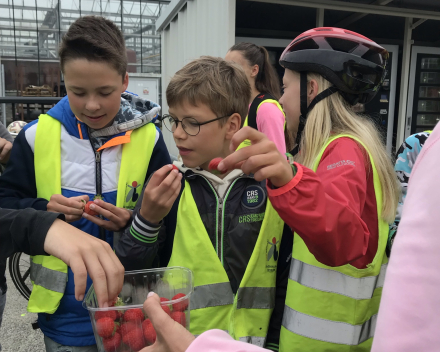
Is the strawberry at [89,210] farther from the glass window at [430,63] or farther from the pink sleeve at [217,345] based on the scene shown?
the glass window at [430,63]

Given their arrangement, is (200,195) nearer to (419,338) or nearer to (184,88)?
(184,88)

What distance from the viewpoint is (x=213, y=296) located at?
1774 millimetres

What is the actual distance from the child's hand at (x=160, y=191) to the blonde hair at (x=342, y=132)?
2.17 ft

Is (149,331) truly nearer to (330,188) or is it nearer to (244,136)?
(244,136)

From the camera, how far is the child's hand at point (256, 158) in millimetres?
1240

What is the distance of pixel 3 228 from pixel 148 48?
86.6 ft

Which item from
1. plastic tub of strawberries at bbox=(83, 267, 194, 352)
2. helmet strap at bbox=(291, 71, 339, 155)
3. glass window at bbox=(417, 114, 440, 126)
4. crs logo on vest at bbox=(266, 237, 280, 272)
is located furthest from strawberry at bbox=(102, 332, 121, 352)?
glass window at bbox=(417, 114, 440, 126)

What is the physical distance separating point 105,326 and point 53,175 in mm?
1079

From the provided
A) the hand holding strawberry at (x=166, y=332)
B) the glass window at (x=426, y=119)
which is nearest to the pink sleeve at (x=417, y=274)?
the hand holding strawberry at (x=166, y=332)

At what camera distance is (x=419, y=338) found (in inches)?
21.8

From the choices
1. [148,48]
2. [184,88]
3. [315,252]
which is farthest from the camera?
[148,48]

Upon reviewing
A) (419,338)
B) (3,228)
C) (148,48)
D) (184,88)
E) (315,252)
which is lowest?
(315,252)

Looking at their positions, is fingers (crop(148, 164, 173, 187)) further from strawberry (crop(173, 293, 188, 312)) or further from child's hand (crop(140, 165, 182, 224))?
strawberry (crop(173, 293, 188, 312))

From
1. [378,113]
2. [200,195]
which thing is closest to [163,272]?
[200,195]
